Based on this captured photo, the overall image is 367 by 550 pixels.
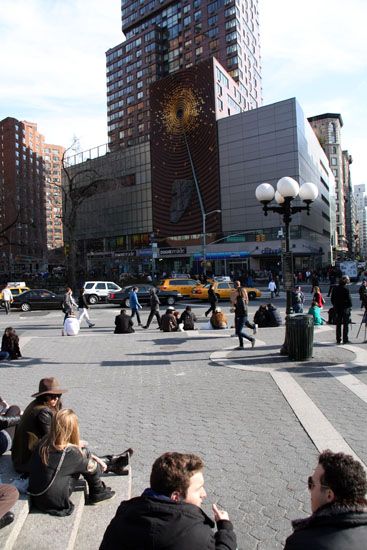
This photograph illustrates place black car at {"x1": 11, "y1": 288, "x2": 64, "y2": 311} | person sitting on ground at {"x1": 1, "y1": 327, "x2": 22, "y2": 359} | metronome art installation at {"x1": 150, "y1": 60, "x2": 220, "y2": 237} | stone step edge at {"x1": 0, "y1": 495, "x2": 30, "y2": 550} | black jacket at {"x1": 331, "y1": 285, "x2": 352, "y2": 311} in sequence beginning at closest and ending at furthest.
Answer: stone step edge at {"x1": 0, "y1": 495, "x2": 30, "y2": 550} → person sitting on ground at {"x1": 1, "y1": 327, "x2": 22, "y2": 359} → black jacket at {"x1": 331, "y1": 285, "x2": 352, "y2": 311} → black car at {"x1": 11, "y1": 288, "x2": 64, "y2": 311} → metronome art installation at {"x1": 150, "y1": 60, "x2": 220, "y2": 237}

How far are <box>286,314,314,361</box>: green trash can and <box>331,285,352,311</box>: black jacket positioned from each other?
187 cm

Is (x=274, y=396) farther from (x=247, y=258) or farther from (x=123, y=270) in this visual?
(x=123, y=270)

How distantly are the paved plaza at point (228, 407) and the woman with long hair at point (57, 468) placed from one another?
1.00 m

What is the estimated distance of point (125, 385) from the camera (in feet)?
28.8

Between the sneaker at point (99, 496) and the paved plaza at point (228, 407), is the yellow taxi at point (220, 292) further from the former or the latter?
the sneaker at point (99, 496)

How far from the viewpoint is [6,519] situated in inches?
128

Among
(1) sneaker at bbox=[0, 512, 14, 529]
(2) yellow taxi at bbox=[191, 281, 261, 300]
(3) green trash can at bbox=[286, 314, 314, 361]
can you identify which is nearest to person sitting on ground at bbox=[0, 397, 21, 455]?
(1) sneaker at bbox=[0, 512, 14, 529]

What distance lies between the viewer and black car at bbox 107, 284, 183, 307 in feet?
89.1

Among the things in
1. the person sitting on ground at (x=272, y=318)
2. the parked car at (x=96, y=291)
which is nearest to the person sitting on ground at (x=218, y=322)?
the person sitting on ground at (x=272, y=318)

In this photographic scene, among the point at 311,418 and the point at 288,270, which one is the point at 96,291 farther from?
the point at 311,418

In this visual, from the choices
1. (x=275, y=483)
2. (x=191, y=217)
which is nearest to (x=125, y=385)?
(x=275, y=483)

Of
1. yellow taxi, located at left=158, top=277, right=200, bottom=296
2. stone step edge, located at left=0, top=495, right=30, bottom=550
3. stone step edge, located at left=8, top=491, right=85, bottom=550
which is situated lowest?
stone step edge, located at left=8, top=491, right=85, bottom=550

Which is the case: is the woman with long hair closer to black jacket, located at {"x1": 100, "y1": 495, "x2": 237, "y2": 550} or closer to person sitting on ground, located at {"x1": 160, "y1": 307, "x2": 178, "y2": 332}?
black jacket, located at {"x1": 100, "y1": 495, "x2": 237, "y2": 550}

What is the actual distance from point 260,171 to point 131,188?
28087mm
